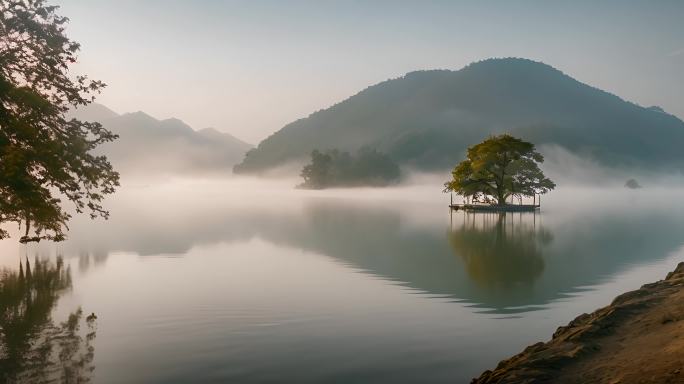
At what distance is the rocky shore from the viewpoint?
483 inches

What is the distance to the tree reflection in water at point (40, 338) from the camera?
1566 centimetres

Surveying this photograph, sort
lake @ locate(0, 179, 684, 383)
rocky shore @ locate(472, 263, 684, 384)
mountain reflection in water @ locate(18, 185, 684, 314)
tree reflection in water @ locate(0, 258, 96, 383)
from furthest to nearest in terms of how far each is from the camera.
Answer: mountain reflection in water @ locate(18, 185, 684, 314), lake @ locate(0, 179, 684, 383), tree reflection in water @ locate(0, 258, 96, 383), rocky shore @ locate(472, 263, 684, 384)

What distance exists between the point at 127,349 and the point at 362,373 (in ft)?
25.8

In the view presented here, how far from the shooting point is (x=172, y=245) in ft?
162

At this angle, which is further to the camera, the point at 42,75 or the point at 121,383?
the point at 42,75

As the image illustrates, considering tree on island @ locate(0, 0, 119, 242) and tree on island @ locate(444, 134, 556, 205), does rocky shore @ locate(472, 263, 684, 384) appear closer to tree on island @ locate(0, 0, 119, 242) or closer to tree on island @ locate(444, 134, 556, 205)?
tree on island @ locate(0, 0, 119, 242)

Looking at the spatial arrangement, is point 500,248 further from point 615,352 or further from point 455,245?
point 615,352

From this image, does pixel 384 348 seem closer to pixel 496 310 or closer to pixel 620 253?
pixel 496 310

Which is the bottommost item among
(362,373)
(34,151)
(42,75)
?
(362,373)

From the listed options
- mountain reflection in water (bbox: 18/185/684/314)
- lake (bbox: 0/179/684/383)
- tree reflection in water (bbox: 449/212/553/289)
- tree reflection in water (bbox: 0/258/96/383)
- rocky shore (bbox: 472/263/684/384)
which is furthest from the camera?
tree reflection in water (bbox: 449/212/553/289)

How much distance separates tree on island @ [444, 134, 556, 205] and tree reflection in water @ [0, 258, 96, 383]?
6908 centimetres

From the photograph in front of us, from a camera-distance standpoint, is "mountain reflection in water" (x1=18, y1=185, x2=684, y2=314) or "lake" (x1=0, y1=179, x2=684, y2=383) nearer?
"lake" (x1=0, y1=179, x2=684, y2=383)

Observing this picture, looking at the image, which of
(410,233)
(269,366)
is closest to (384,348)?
(269,366)

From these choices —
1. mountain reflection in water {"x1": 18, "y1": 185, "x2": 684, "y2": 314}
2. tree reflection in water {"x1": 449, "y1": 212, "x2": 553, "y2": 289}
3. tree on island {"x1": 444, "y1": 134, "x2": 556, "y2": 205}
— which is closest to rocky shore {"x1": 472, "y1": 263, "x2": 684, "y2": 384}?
mountain reflection in water {"x1": 18, "y1": 185, "x2": 684, "y2": 314}
